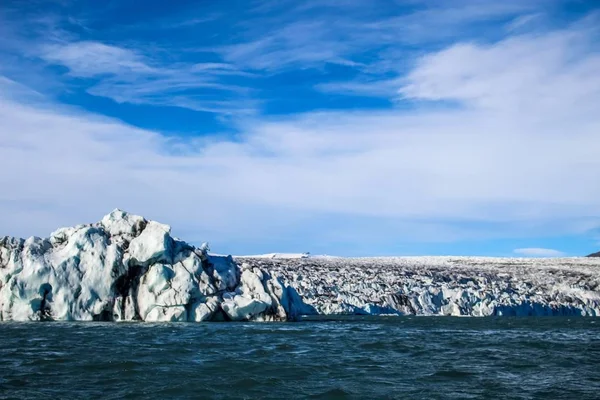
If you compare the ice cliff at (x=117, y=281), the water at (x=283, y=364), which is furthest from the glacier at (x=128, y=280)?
the water at (x=283, y=364)

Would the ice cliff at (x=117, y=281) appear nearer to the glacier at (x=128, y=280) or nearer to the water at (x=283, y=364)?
the glacier at (x=128, y=280)

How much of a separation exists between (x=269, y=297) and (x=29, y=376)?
15.5m

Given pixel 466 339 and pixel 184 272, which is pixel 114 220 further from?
pixel 466 339

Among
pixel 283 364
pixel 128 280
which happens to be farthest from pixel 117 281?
pixel 283 364

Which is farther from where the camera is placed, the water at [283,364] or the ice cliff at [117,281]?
the ice cliff at [117,281]

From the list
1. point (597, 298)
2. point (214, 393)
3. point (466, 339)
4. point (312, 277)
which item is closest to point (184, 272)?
point (466, 339)

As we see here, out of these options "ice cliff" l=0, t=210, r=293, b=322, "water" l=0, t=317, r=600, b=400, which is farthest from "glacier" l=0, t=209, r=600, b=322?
"water" l=0, t=317, r=600, b=400

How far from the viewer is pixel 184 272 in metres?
25.4

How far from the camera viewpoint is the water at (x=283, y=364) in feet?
35.9

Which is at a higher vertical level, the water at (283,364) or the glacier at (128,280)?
the glacier at (128,280)

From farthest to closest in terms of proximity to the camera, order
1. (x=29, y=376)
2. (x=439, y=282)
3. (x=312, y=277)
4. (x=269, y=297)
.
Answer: (x=439, y=282), (x=312, y=277), (x=269, y=297), (x=29, y=376)

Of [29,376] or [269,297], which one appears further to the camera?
[269,297]

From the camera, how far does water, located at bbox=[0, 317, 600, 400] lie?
35.9ft

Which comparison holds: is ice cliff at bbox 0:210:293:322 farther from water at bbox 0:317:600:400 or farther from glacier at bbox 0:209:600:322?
water at bbox 0:317:600:400
